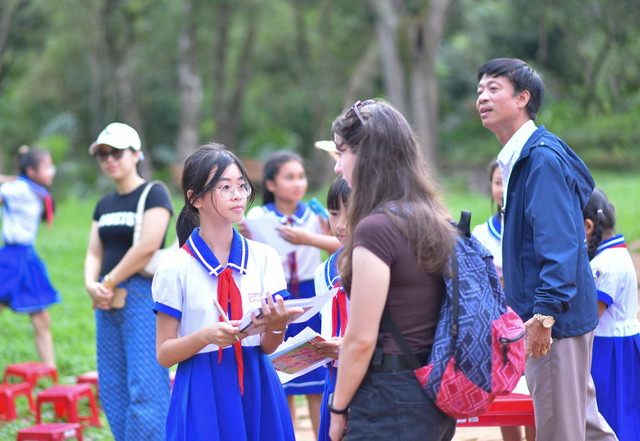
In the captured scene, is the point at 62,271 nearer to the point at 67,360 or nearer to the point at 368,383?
the point at 67,360

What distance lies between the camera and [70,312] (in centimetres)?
996

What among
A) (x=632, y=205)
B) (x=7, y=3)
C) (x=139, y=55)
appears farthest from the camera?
(x=139, y=55)

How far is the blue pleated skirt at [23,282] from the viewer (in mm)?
7234

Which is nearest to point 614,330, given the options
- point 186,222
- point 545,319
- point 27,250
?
point 545,319

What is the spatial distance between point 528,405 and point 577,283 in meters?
0.74

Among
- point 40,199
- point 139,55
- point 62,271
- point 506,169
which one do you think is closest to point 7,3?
point 139,55

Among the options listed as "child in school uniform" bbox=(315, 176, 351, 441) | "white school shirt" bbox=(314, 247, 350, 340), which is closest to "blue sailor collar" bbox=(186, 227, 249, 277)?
"child in school uniform" bbox=(315, 176, 351, 441)

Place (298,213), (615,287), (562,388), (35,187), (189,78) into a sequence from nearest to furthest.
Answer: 1. (562,388)
2. (615,287)
3. (298,213)
4. (35,187)
5. (189,78)

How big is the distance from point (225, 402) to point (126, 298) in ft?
6.23

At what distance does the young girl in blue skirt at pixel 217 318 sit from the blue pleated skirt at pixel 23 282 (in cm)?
472

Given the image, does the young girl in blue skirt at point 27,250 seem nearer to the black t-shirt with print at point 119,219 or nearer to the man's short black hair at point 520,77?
the black t-shirt with print at point 119,219

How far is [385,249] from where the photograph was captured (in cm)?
233

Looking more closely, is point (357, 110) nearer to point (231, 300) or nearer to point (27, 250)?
point (231, 300)

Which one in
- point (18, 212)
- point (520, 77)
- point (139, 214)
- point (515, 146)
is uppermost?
point (520, 77)
